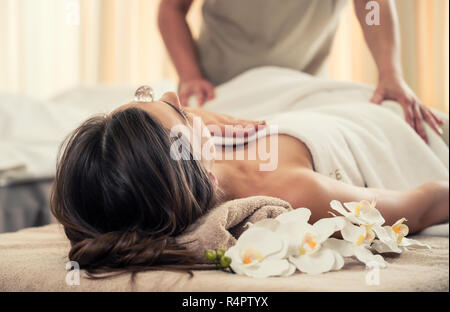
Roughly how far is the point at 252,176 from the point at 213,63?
0.70 m

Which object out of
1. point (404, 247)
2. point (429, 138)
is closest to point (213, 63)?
point (429, 138)

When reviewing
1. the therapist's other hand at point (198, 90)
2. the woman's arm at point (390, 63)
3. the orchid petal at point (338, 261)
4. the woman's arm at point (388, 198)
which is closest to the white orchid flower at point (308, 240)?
the orchid petal at point (338, 261)

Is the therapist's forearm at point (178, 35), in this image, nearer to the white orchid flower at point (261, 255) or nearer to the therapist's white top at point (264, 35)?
the therapist's white top at point (264, 35)

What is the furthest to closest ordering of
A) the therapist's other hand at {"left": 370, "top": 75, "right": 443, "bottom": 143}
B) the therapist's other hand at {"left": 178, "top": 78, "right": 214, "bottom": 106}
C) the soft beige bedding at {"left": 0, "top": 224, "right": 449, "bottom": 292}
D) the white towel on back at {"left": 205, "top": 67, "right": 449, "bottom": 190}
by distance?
the therapist's other hand at {"left": 178, "top": 78, "right": 214, "bottom": 106} → the therapist's other hand at {"left": 370, "top": 75, "right": 443, "bottom": 143} → the white towel on back at {"left": 205, "top": 67, "right": 449, "bottom": 190} → the soft beige bedding at {"left": 0, "top": 224, "right": 449, "bottom": 292}

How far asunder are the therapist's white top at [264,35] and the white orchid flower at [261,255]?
0.78 meters

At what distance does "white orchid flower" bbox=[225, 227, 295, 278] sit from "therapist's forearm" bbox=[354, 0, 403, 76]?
0.50 metres

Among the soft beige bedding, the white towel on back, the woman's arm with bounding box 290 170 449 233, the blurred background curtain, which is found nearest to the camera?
the soft beige bedding

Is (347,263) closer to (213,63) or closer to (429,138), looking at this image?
(429,138)

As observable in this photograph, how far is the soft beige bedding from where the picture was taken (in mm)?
481

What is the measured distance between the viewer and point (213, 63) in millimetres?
1376

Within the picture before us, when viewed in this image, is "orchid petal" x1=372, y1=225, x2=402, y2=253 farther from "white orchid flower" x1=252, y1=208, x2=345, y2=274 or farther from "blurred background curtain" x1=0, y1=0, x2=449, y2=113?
"blurred background curtain" x1=0, y1=0, x2=449, y2=113

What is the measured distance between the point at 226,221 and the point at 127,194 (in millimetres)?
106

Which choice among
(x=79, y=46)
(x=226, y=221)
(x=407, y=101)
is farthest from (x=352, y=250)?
(x=79, y=46)

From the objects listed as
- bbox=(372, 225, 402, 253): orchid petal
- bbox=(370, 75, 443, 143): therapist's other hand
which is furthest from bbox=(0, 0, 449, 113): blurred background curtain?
bbox=(372, 225, 402, 253): orchid petal
